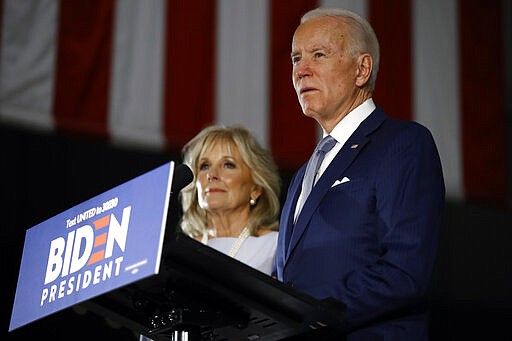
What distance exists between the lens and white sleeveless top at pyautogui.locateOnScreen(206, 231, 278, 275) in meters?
3.19

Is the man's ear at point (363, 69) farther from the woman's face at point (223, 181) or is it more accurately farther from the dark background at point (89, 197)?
the dark background at point (89, 197)

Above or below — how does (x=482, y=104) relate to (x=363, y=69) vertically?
above

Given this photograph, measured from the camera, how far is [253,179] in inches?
137

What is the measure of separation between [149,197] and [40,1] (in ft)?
11.7

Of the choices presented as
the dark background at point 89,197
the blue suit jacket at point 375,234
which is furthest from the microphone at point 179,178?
the dark background at point 89,197

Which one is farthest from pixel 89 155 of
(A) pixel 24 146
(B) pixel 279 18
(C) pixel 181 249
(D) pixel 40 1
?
(C) pixel 181 249

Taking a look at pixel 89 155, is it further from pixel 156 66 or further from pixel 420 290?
pixel 420 290

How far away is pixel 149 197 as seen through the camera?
1708 millimetres

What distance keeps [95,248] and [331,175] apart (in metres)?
0.66

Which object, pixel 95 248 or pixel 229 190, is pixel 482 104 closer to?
pixel 229 190

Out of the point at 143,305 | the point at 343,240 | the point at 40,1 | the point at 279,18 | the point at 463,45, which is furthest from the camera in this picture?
the point at 463,45

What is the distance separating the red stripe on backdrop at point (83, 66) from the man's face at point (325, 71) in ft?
8.81

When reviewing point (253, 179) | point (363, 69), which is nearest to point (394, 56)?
point (253, 179)

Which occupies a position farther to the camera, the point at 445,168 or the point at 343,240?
the point at 445,168
